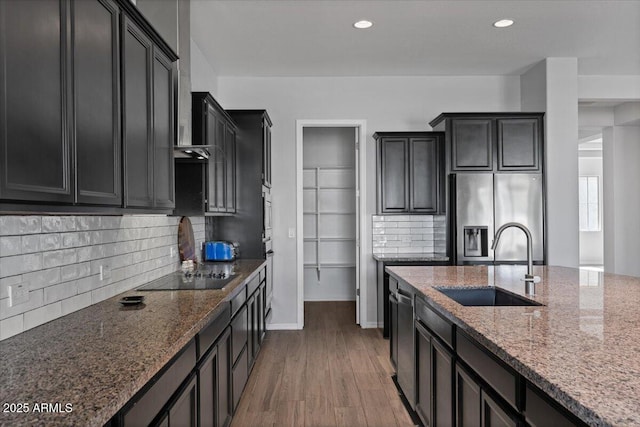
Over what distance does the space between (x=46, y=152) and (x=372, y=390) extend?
2.87 metres

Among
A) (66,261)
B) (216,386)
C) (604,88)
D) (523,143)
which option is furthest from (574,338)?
(604,88)

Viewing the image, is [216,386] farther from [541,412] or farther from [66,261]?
[541,412]

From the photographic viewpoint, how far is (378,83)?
529cm

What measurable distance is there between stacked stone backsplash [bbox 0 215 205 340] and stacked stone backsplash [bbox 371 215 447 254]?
9.89ft

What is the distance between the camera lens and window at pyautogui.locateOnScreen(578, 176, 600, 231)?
Answer: 11180 millimetres

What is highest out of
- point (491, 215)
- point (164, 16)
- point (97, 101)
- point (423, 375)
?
point (164, 16)

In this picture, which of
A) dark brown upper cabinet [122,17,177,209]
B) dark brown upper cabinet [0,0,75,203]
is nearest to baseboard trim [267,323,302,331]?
dark brown upper cabinet [122,17,177,209]

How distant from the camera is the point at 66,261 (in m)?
1.97

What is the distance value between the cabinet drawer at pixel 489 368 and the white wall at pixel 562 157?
344cm

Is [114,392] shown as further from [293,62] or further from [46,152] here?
[293,62]

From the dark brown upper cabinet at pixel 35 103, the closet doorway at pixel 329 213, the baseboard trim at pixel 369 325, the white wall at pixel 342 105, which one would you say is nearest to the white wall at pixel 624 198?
the white wall at pixel 342 105

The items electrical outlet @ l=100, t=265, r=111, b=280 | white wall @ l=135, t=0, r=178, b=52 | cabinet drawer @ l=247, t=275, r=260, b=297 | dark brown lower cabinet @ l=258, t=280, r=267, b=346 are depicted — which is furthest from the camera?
dark brown lower cabinet @ l=258, t=280, r=267, b=346

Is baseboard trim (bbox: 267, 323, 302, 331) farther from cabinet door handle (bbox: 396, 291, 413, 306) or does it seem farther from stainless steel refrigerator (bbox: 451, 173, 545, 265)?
cabinet door handle (bbox: 396, 291, 413, 306)

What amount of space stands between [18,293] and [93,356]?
1.74 feet
